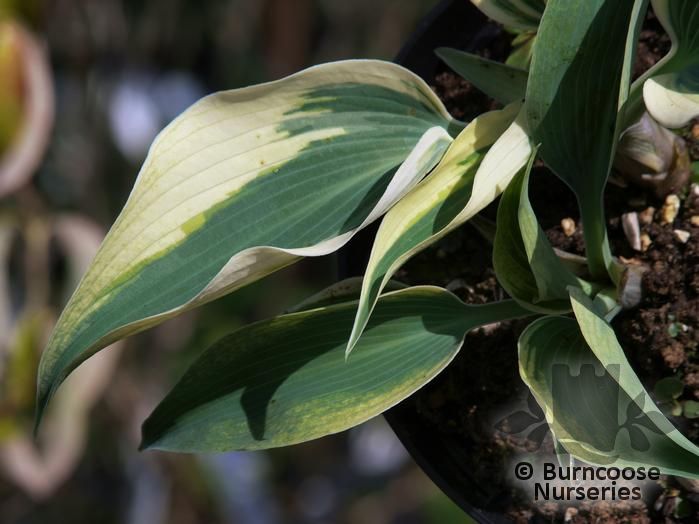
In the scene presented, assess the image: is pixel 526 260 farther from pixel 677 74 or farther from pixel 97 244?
pixel 97 244

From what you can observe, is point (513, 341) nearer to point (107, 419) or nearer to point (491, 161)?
point (491, 161)

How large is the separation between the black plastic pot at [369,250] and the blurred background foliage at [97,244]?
67 centimetres

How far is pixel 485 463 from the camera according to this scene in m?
0.55

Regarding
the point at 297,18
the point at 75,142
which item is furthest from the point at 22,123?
the point at 297,18

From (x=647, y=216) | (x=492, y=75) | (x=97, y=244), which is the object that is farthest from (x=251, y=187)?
(x=97, y=244)

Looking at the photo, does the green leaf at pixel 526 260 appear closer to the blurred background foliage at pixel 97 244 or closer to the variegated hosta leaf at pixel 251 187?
the variegated hosta leaf at pixel 251 187

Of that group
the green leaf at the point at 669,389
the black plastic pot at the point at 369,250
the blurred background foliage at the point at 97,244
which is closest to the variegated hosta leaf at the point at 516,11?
the black plastic pot at the point at 369,250

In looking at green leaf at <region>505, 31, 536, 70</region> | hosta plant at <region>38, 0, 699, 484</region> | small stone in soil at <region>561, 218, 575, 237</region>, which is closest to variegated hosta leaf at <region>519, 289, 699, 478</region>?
hosta plant at <region>38, 0, 699, 484</region>

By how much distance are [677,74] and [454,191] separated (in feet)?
0.47

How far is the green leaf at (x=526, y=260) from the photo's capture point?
436 millimetres

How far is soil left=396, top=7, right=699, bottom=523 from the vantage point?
0.52m

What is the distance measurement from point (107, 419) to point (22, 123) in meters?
0.81

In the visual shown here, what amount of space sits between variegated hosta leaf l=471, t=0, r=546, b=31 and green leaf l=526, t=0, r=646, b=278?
0.30ft

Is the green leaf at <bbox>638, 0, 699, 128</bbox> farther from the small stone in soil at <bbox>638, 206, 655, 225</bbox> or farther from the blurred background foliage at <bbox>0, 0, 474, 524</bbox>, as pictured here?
the blurred background foliage at <bbox>0, 0, 474, 524</bbox>
